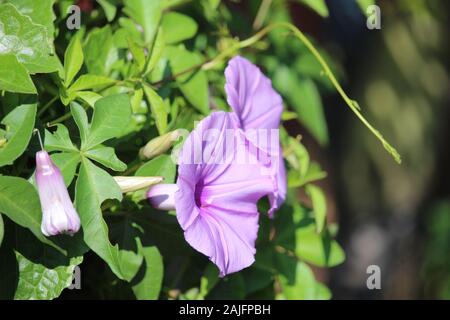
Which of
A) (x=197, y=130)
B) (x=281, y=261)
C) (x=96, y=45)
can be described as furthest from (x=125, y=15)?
(x=281, y=261)

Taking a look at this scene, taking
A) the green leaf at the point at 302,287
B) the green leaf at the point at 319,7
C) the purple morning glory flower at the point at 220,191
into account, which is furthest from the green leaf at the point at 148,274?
the green leaf at the point at 319,7

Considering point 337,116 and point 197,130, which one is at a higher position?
point 197,130

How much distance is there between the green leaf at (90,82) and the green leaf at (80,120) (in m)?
0.05

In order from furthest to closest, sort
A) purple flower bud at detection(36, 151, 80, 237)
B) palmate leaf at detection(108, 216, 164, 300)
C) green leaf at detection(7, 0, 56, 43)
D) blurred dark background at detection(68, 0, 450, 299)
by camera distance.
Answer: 1. blurred dark background at detection(68, 0, 450, 299)
2. palmate leaf at detection(108, 216, 164, 300)
3. green leaf at detection(7, 0, 56, 43)
4. purple flower bud at detection(36, 151, 80, 237)

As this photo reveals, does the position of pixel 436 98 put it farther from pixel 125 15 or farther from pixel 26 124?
pixel 26 124

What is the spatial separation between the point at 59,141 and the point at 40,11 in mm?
166

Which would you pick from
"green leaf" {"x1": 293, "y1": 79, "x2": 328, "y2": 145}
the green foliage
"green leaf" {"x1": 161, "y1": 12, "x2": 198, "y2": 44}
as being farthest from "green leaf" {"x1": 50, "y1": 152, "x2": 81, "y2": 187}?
"green leaf" {"x1": 293, "y1": 79, "x2": 328, "y2": 145}

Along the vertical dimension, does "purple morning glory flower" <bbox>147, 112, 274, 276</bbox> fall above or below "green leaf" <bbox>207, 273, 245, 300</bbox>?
above

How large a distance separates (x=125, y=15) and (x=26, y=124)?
0.38m

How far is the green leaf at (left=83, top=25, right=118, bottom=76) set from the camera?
1102 mm

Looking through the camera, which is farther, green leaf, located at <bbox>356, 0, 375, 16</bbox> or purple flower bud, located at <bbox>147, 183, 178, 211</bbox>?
green leaf, located at <bbox>356, 0, 375, 16</bbox>

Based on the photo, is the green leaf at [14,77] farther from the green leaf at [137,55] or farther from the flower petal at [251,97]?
the flower petal at [251,97]

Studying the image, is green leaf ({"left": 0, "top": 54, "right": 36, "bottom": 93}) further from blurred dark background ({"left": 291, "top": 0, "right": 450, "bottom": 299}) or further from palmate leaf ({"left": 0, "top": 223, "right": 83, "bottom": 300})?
blurred dark background ({"left": 291, "top": 0, "right": 450, "bottom": 299})

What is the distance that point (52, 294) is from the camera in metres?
0.95
